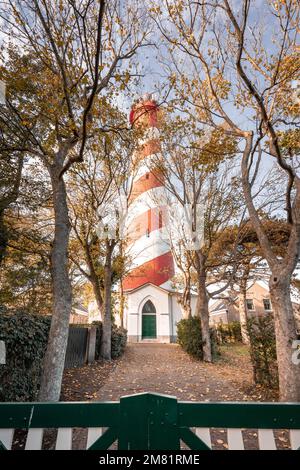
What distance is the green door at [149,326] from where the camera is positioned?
21.4m

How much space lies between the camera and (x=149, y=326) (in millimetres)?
21703

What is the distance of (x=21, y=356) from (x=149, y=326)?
59.9 feet

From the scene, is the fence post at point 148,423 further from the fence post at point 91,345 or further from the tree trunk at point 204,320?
the fence post at point 91,345

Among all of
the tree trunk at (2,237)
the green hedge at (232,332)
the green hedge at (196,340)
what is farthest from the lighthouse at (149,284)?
the tree trunk at (2,237)

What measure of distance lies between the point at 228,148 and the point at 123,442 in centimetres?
798

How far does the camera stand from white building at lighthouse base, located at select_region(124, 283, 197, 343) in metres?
21.2

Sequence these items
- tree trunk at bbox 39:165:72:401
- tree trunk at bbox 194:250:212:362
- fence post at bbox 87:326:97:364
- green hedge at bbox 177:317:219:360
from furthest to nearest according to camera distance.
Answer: green hedge at bbox 177:317:219:360, tree trunk at bbox 194:250:212:362, fence post at bbox 87:326:97:364, tree trunk at bbox 39:165:72:401

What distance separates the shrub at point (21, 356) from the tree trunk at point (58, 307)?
1.84ft

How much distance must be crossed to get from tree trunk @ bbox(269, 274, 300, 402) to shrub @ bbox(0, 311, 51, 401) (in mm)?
5089

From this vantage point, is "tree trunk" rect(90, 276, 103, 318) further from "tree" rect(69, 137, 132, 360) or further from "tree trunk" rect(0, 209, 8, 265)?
"tree trunk" rect(0, 209, 8, 265)

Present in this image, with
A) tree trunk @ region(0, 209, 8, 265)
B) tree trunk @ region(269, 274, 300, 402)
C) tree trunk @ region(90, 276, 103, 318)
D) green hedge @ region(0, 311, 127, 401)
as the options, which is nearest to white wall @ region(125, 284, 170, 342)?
tree trunk @ region(90, 276, 103, 318)

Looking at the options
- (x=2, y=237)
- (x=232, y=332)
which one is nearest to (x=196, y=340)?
(x=2, y=237)
